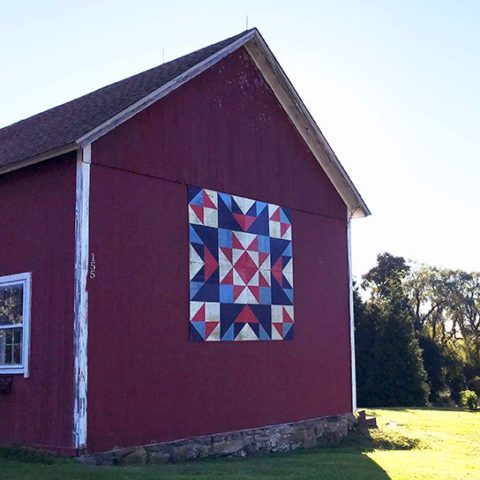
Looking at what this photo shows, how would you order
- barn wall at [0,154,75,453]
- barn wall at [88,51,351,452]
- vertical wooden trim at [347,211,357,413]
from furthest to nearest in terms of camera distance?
vertical wooden trim at [347,211,357,413] → barn wall at [88,51,351,452] → barn wall at [0,154,75,453]

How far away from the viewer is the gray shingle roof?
36.9 ft

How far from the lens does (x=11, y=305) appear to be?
38.1 ft

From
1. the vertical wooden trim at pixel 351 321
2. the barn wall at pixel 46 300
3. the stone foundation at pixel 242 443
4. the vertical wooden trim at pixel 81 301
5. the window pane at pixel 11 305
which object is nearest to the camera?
the vertical wooden trim at pixel 81 301

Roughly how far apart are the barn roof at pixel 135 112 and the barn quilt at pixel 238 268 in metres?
1.90

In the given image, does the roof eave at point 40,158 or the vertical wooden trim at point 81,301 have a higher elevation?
the roof eave at point 40,158

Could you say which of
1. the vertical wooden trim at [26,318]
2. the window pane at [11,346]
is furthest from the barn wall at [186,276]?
the window pane at [11,346]

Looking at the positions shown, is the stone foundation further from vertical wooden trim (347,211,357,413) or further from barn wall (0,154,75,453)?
barn wall (0,154,75,453)

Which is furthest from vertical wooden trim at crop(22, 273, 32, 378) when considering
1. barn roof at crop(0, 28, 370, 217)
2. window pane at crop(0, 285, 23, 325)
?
barn roof at crop(0, 28, 370, 217)

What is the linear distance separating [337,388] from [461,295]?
149 ft

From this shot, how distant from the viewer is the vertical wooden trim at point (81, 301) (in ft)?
33.9

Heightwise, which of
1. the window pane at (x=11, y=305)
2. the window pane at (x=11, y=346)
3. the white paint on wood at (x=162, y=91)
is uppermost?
the white paint on wood at (x=162, y=91)

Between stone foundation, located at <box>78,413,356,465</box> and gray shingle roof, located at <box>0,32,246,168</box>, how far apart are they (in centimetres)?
471

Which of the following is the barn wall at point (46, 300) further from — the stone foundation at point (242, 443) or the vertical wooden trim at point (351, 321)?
the vertical wooden trim at point (351, 321)

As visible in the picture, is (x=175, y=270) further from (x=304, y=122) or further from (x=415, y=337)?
(x=415, y=337)
